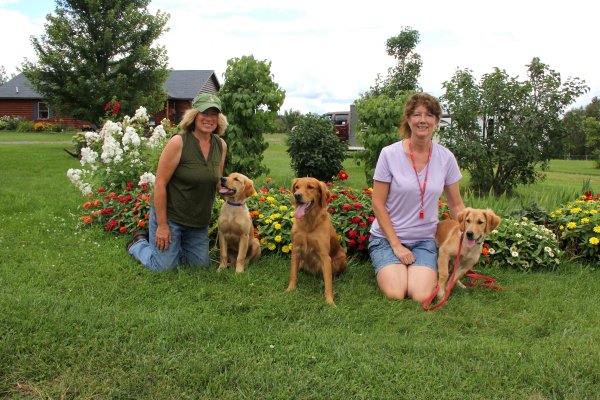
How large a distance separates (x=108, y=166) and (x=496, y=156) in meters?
7.02

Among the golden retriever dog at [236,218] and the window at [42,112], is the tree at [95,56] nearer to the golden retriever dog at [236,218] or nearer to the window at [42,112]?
the golden retriever dog at [236,218]

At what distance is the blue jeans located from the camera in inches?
168

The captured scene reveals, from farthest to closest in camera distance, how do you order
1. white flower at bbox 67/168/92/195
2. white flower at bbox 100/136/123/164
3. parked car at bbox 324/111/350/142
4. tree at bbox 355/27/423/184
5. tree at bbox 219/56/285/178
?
parked car at bbox 324/111/350/142 → tree at bbox 355/27/423/184 → tree at bbox 219/56/285/178 → white flower at bbox 67/168/92/195 → white flower at bbox 100/136/123/164

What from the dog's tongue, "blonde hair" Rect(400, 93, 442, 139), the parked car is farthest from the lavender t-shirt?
the parked car

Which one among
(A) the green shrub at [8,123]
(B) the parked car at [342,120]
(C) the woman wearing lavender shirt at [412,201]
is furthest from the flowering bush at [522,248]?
(A) the green shrub at [8,123]

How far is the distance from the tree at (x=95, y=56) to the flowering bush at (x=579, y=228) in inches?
583

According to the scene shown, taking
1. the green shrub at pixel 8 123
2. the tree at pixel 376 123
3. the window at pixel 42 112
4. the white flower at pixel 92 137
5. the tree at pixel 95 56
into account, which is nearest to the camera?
the white flower at pixel 92 137

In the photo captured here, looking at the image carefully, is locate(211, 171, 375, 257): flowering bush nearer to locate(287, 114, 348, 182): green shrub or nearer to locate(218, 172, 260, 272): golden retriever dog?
locate(218, 172, 260, 272): golden retriever dog

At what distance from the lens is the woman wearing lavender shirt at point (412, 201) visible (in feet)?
13.1

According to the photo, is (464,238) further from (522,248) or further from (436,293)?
(522,248)

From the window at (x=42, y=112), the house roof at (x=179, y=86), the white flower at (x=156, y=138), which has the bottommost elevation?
the white flower at (x=156, y=138)

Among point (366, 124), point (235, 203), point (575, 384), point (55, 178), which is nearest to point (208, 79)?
point (55, 178)

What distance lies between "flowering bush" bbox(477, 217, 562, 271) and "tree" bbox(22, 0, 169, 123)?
14.5 meters

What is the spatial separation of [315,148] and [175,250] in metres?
4.87
